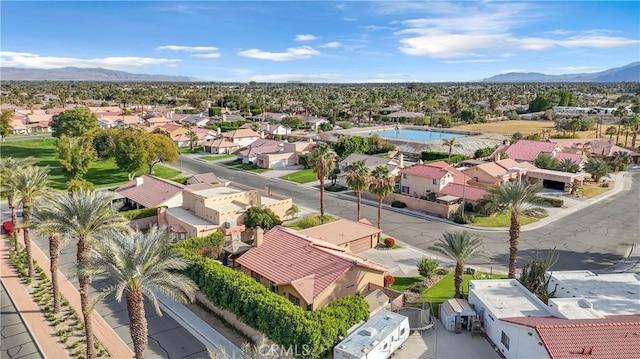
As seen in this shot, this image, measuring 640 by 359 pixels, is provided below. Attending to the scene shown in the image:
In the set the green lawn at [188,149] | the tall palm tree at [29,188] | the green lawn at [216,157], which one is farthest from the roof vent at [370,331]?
the green lawn at [188,149]

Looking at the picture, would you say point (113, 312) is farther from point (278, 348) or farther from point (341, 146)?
point (341, 146)

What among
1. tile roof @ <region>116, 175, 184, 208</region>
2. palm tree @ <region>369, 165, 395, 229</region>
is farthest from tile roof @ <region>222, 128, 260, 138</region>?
palm tree @ <region>369, 165, 395, 229</region>

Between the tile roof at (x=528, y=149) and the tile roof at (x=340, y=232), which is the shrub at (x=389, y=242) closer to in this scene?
the tile roof at (x=340, y=232)

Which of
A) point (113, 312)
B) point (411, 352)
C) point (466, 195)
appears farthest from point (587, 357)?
point (466, 195)

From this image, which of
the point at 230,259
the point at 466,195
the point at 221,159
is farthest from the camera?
the point at 221,159

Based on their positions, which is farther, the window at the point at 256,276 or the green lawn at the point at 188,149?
the green lawn at the point at 188,149

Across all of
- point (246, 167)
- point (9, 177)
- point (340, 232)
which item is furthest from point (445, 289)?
point (246, 167)

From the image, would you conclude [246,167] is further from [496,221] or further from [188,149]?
[496,221]
